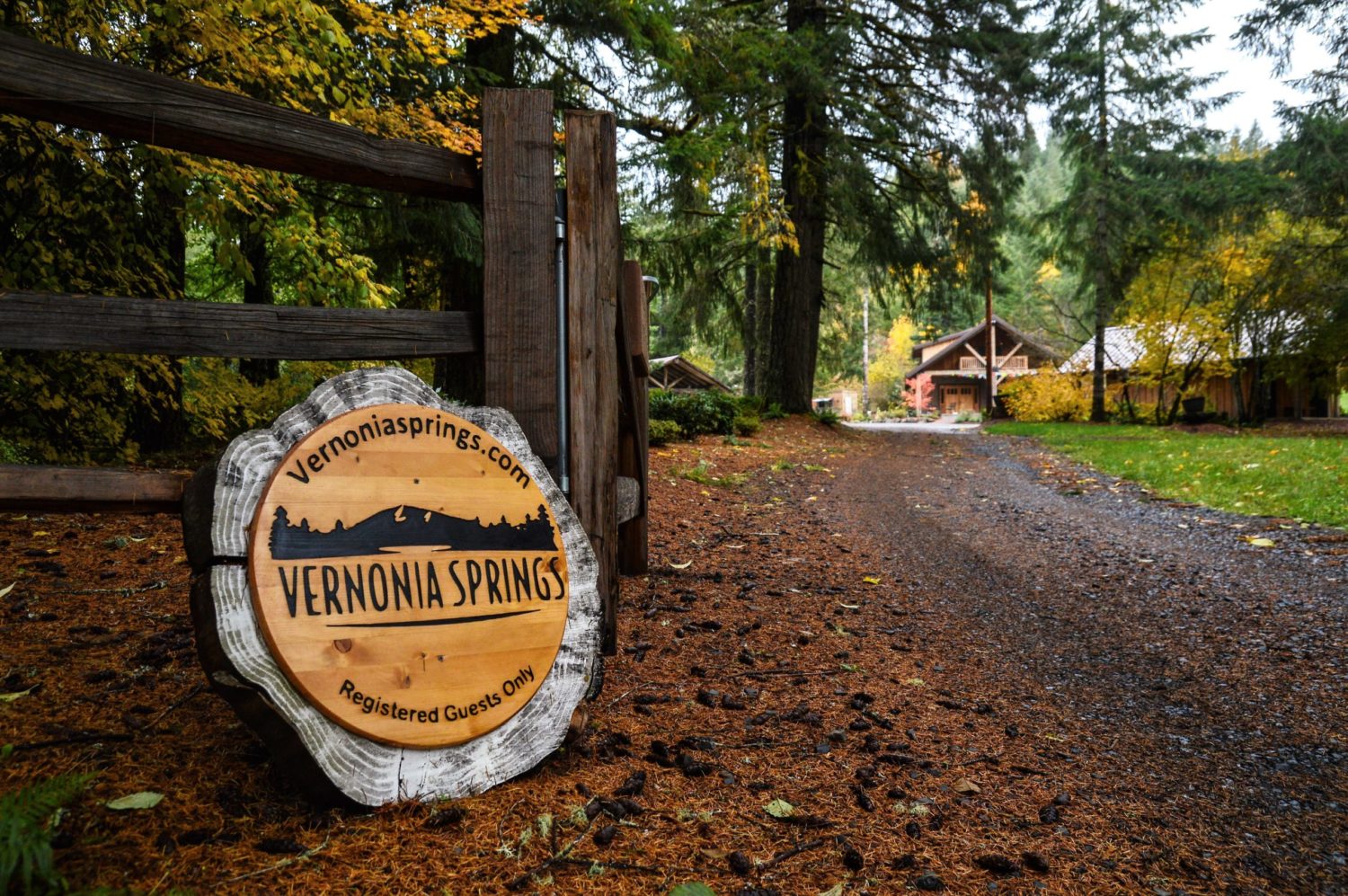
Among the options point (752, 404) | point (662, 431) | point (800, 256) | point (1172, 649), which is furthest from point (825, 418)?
point (1172, 649)

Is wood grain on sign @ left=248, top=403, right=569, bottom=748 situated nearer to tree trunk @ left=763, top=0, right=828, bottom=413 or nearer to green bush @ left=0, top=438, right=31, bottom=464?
green bush @ left=0, top=438, right=31, bottom=464

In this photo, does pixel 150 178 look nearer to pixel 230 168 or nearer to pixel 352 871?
pixel 230 168

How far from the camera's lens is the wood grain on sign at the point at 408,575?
6.26 feet

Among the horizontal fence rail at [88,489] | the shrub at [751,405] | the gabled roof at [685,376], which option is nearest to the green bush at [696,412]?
the shrub at [751,405]

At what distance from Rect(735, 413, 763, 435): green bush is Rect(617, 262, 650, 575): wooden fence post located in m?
8.05

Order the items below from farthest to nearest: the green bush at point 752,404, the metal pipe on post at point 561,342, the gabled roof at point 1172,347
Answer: the gabled roof at point 1172,347, the green bush at point 752,404, the metal pipe on post at point 561,342

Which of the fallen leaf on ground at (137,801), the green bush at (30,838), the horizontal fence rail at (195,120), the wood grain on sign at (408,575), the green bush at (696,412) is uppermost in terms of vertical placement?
the horizontal fence rail at (195,120)

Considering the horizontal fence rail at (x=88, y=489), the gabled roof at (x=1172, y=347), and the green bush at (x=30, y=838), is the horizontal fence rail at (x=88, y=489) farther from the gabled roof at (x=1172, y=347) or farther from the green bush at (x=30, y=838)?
the gabled roof at (x=1172, y=347)

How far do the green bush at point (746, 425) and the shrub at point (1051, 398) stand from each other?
17534 millimetres

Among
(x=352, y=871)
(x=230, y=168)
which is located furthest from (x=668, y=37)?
(x=352, y=871)

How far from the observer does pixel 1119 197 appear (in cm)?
2267

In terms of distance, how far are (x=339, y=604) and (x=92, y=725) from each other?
0.94 metres

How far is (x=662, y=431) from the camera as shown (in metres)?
10.5

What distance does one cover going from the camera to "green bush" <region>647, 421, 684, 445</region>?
10.3m
